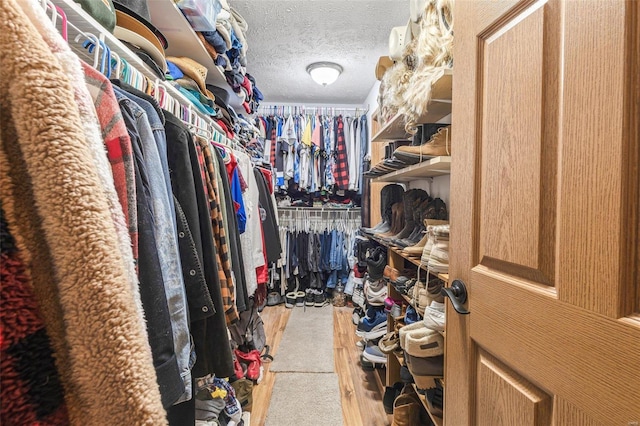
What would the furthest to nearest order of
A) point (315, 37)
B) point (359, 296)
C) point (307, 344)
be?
point (359, 296), point (307, 344), point (315, 37)

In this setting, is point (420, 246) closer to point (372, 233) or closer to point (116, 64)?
point (372, 233)

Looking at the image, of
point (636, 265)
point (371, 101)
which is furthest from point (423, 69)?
point (371, 101)

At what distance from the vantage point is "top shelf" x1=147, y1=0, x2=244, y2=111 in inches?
43.7

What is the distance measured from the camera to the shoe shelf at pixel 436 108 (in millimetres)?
974

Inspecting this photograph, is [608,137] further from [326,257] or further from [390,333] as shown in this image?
[326,257]

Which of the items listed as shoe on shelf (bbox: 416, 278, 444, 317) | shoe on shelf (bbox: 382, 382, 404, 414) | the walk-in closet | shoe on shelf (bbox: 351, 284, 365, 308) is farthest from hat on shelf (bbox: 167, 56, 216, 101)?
shoe on shelf (bbox: 351, 284, 365, 308)

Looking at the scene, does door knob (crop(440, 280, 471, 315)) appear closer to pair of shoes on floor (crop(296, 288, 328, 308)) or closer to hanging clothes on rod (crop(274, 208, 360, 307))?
hanging clothes on rod (crop(274, 208, 360, 307))

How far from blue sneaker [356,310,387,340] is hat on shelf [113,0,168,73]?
5.82 ft

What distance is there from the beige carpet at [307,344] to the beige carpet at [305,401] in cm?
10

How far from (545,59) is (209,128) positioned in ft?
4.47

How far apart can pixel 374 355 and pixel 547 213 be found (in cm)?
161

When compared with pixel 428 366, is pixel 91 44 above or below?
above

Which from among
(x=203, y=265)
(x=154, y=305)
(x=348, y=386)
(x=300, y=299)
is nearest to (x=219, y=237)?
(x=203, y=265)

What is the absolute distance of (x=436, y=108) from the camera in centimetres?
117
